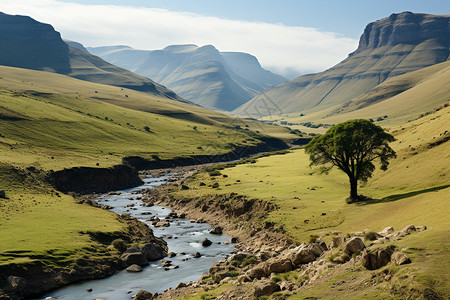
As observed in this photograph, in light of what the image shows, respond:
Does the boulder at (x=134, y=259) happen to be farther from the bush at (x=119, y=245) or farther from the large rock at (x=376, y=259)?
the large rock at (x=376, y=259)

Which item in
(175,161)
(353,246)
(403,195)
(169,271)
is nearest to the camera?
(353,246)

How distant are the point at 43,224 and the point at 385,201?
48835mm

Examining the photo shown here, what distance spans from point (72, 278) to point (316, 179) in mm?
59096

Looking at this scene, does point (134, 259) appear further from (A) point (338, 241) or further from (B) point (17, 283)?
(A) point (338, 241)

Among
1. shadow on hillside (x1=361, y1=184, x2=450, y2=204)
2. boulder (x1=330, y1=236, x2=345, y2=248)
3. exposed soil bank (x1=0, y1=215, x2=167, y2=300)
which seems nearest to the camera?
boulder (x1=330, y1=236, x2=345, y2=248)

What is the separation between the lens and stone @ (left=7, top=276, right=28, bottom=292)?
130 feet

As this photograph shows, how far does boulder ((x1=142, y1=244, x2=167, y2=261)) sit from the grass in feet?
17.7

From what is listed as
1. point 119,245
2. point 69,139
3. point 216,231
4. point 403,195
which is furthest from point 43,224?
point 69,139

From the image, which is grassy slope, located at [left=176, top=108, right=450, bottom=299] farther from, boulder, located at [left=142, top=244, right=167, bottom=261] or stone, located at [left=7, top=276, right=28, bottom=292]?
stone, located at [left=7, top=276, right=28, bottom=292]

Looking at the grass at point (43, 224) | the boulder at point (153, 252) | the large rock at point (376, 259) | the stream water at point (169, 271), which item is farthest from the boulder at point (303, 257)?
the grass at point (43, 224)

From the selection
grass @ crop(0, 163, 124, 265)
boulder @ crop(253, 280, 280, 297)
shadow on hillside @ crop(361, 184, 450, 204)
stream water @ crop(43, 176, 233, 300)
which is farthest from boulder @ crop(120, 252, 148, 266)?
shadow on hillside @ crop(361, 184, 450, 204)

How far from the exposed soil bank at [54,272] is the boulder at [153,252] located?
3.41 meters

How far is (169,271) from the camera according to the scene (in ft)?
159

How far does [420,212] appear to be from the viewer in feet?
146
